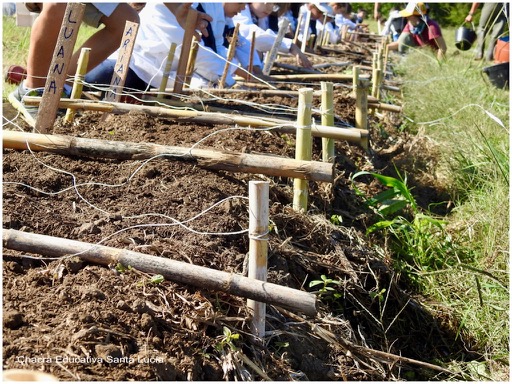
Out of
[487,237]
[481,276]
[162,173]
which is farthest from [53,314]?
[487,237]

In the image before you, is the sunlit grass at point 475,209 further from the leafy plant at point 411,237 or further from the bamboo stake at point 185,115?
the bamboo stake at point 185,115

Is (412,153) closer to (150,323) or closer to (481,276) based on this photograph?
(481,276)

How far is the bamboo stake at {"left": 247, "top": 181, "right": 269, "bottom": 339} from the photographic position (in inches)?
97.5

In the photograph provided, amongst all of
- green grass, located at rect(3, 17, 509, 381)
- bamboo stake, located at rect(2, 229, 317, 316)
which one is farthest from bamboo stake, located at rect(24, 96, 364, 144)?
bamboo stake, located at rect(2, 229, 317, 316)

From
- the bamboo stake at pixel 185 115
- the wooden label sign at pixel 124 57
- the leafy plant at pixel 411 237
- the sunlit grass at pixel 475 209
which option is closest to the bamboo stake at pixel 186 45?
the wooden label sign at pixel 124 57

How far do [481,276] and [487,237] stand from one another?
415 mm

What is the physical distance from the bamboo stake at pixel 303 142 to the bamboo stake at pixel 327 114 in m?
0.60

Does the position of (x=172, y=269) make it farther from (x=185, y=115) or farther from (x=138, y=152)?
(x=185, y=115)

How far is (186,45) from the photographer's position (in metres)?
5.05

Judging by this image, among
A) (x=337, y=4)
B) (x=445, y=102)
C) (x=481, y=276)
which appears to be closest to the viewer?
(x=481, y=276)

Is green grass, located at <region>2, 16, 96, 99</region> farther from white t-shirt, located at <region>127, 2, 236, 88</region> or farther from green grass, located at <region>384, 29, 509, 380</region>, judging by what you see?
green grass, located at <region>384, 29, 509, 380</region>

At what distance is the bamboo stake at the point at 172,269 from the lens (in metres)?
2.40

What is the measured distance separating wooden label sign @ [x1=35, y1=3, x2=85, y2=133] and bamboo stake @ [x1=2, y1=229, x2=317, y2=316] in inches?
55.5

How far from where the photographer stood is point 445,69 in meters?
9.59
